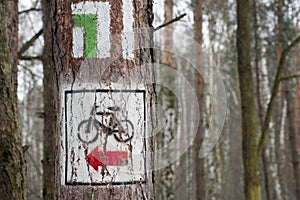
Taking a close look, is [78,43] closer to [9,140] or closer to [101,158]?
[101,158]

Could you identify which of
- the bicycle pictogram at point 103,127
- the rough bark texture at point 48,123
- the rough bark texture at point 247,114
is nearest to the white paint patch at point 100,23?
the bicycle pictogram at point 103,127

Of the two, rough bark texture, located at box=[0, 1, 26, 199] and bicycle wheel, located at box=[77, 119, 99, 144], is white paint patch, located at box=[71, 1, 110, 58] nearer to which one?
bicycle wheel, located at box=[77, 119, 99, 144]

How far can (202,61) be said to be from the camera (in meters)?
2.24

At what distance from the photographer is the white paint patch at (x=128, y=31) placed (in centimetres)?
155

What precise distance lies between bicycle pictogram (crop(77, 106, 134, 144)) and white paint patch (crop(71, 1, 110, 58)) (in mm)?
163

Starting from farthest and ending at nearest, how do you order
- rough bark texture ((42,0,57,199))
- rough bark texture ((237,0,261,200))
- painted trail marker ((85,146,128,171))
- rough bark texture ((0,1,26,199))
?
rough bark texture ((237,0,261,200)), rough bark texture ((42,0,57,199)), rough bark texture ((0,1,26,199)), painted trail marker ((85,146,128,171))

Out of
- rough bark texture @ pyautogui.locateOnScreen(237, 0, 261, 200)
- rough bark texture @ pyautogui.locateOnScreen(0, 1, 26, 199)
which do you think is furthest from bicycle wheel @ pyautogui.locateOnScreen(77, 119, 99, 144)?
rough bark texture @ pyautogui.locateOnScreen(237, 0, 261, 200)

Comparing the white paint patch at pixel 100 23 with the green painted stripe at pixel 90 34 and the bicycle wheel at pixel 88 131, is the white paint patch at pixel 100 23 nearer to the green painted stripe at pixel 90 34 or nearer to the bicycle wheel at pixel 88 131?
the green painted stripe at pixel 90 34

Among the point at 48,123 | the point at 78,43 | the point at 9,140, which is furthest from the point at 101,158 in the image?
the point at 48,123

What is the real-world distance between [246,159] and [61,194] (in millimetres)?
4408

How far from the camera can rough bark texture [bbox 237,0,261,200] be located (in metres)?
5.68

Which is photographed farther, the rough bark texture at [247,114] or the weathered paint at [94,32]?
the rough bark texture at [247,114]

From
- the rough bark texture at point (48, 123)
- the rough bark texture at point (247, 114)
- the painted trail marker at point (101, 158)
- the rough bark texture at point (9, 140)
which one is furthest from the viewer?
the rough bark texture at point (247, 114)

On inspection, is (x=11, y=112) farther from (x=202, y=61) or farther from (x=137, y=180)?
(x=137, y=180)
